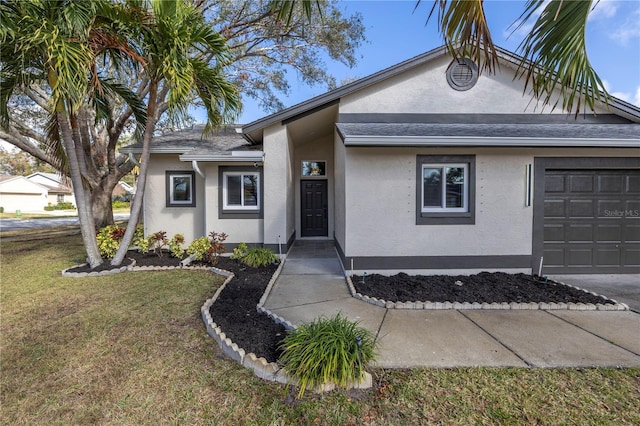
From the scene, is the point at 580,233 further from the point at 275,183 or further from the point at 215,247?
the point at 215,247

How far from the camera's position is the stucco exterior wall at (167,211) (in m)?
9.42

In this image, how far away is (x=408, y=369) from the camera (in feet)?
10.5

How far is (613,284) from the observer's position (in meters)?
6.20

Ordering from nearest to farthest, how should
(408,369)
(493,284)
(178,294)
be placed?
(408,369)
(178,294)
(493,284)

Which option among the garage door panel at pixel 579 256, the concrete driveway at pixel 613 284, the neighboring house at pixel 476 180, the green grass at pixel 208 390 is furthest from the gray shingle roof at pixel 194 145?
the concrete driveway at pixel 613 284

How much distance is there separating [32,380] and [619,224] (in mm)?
10738

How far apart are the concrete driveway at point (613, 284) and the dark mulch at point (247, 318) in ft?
19.4

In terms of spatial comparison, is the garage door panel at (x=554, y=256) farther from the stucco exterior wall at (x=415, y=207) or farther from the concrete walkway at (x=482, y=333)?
the concrete walkway at (x=482, y=333)

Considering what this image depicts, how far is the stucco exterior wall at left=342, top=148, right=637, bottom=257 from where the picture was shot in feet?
21.8

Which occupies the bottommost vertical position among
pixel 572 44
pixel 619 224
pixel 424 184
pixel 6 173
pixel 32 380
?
pixel 32 380

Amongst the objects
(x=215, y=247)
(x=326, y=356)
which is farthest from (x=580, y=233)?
(x=215, y=247)

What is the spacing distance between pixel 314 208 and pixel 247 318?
23.8 ft

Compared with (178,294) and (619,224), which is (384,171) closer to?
(178,294)

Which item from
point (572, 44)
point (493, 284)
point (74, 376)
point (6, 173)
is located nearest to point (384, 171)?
point (493, 284)
